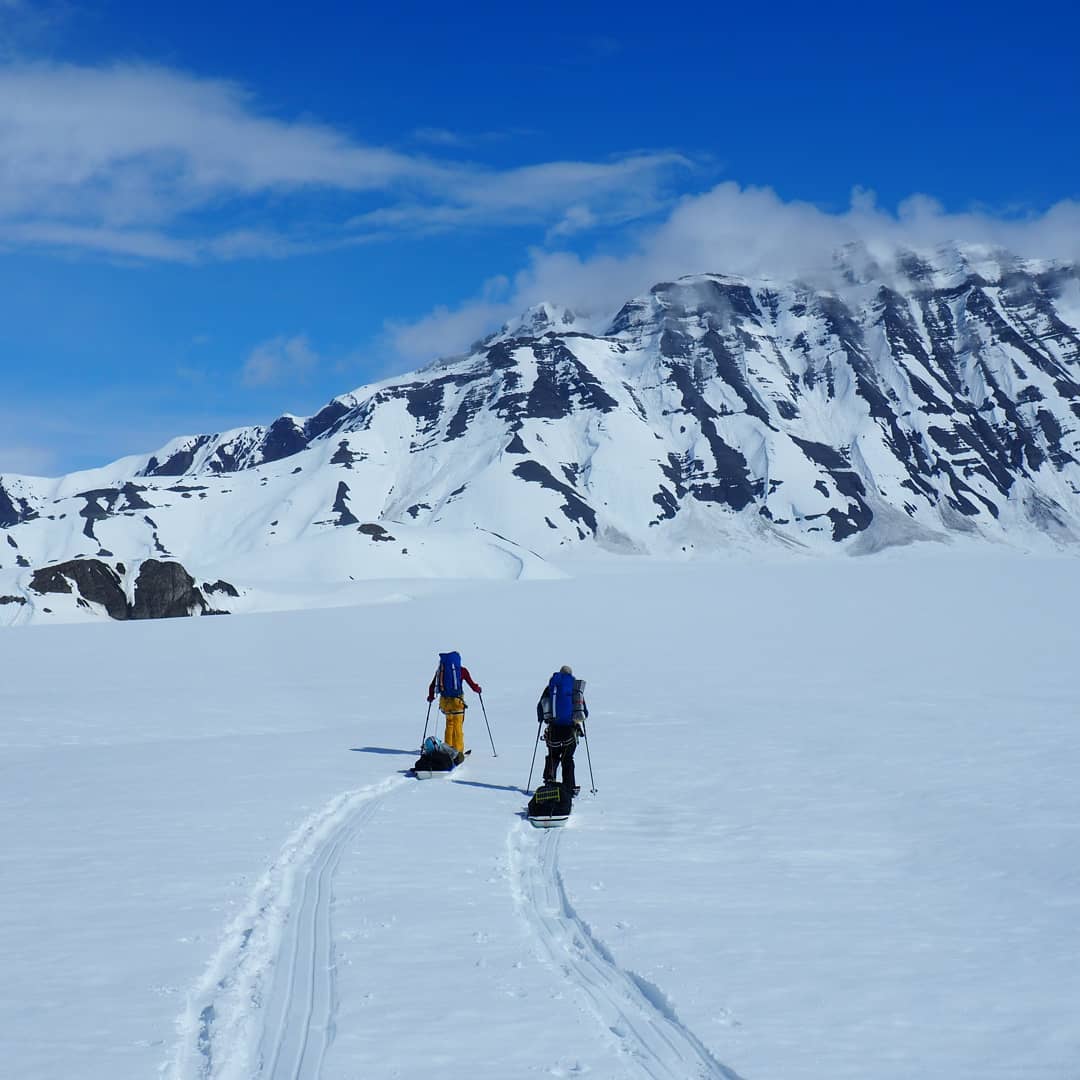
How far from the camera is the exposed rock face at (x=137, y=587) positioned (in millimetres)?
71250

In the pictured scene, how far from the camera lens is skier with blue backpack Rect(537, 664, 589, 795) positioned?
48.1ft

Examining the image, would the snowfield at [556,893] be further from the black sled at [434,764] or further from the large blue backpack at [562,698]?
the large blue backpack at [562,698]

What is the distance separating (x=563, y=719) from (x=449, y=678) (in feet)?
13.9

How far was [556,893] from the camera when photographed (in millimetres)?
9656

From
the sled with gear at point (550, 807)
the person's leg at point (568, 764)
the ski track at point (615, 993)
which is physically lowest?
the ski track at point (615, 993)

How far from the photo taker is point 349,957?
7684 mm

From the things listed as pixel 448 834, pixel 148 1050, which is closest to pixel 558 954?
pixel 148 1050

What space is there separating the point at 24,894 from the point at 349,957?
3894 millimetres

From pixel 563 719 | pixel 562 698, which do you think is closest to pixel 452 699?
pixel 562 698

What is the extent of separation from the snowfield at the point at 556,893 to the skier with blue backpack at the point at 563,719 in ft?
2.50

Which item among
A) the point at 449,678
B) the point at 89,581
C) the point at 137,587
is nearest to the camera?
the point at 449,678

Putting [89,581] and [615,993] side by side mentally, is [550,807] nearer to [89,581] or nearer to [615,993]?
[615,993]

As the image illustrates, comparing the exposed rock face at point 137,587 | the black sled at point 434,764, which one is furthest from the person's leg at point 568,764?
the exposed rock face at point 137,587

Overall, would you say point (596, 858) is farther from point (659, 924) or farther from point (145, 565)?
point (145, 565)
